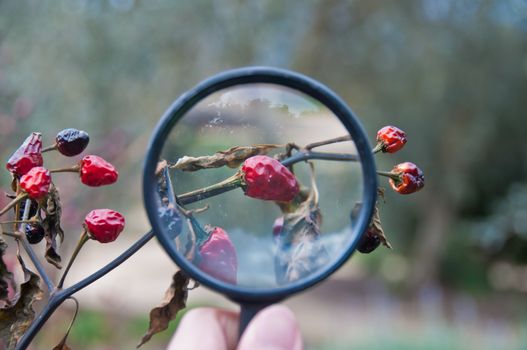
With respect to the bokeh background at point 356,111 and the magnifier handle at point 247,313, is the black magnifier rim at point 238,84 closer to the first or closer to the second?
the magnifier handle at point 247,313

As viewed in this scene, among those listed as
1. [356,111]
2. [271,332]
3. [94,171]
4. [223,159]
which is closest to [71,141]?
[94,171]

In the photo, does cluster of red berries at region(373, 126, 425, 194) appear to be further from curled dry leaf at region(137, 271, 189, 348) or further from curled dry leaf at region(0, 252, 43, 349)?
curled dry leaf at region(0, 252, 43, 349)

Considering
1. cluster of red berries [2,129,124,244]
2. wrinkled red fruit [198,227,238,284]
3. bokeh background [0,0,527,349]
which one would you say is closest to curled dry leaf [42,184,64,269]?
cluster of red berries [2,129,124,244]

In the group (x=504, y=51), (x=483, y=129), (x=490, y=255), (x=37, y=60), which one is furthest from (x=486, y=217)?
(x=37, y=60)

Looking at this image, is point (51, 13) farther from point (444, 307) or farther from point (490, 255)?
point (490, 255)

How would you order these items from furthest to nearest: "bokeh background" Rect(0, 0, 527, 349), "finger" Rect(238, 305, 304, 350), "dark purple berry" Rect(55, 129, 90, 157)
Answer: "bokeh background" Rect(0, 0, 527, 349)
"dark purple berry" Rect(55, 129, 90, 157)
"finger" Rect(238, 305, 304, 350)

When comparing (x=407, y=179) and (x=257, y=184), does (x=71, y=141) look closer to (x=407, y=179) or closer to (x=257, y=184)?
(x=257, y=184)
